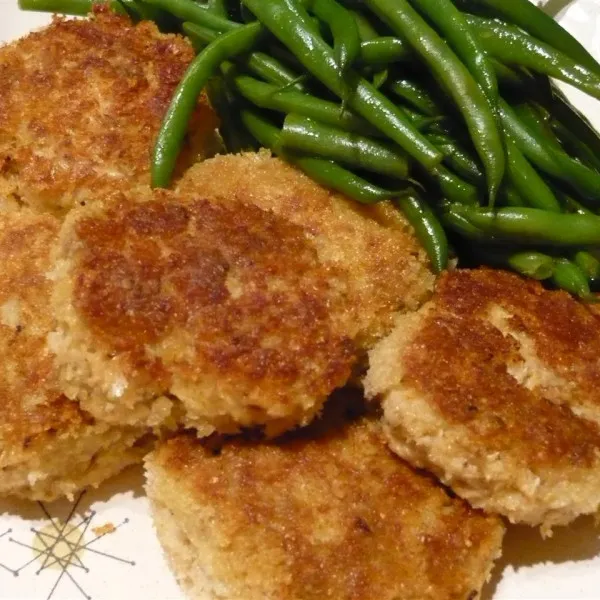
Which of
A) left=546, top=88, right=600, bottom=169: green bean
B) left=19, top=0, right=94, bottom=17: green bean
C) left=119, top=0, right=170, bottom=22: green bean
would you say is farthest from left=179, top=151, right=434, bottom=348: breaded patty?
left=19, top=0, right=94, bottom=17: green bean

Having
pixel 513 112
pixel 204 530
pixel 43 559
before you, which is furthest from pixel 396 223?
pixel 43 559

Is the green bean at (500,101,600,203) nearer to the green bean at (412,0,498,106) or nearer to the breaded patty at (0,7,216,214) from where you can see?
the green bean at (412,0,498,106)

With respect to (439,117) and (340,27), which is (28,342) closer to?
(340,27)

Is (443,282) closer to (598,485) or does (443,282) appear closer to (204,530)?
(598,485)

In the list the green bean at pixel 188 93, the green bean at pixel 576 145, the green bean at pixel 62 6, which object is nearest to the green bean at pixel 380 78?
the green bean at pixel 188 93

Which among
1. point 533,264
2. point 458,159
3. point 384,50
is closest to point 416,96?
point 384,50
